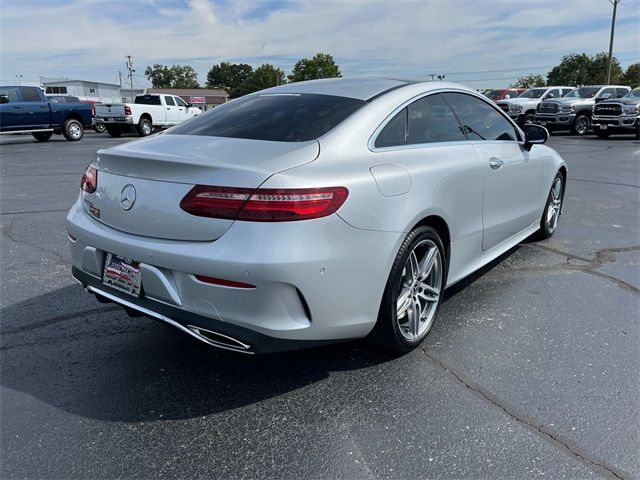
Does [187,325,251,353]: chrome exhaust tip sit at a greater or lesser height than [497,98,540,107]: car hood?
lesser

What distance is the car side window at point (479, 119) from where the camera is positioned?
3854mm

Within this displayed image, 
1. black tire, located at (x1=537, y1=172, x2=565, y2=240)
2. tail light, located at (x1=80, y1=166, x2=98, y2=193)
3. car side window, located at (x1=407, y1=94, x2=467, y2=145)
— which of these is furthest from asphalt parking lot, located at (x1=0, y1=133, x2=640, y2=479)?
car side window, located at (x1=407, y1=94, x2=467, y2=145)

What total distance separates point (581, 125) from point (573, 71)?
73982 mm

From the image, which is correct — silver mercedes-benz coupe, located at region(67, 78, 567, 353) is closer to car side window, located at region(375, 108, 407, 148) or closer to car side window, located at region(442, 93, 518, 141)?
car side window, located at region(375, 108, 407, 148)

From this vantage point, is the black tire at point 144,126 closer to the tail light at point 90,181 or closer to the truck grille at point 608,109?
the truck grille at point 608,109

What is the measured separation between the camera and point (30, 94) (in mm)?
18641

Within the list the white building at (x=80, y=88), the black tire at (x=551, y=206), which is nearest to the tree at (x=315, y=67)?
the white building at (x=80, y=88)

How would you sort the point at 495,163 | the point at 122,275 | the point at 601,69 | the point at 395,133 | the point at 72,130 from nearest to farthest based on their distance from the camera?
the point at 122,275, the point at 395,133, the point at 495,163, the point at 72,130, the point at 601,69

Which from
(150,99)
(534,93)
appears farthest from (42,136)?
(534,93)

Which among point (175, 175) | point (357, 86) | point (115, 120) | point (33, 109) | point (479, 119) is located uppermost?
point (33, 109)

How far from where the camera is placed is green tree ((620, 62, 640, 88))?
243 ft

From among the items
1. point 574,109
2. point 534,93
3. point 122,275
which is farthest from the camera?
point 534,93

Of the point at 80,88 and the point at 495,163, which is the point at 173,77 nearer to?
the point at 80,88

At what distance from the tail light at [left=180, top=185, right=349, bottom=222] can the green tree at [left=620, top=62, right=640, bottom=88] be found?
85.6 m
